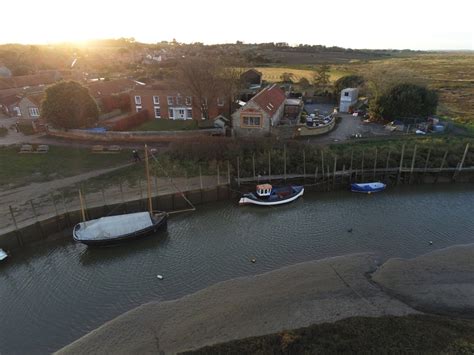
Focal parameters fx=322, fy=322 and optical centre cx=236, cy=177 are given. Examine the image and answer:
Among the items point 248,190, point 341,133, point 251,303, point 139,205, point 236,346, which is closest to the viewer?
point 236,346

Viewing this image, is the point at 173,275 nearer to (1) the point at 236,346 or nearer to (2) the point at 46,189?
(1) the point at 236,346

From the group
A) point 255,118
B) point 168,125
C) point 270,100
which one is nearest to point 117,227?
point 255,118

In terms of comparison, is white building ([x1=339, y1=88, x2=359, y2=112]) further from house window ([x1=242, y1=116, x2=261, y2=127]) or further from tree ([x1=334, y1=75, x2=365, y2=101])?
house window ([x1=242, y1=116, x2=261, y2=127])

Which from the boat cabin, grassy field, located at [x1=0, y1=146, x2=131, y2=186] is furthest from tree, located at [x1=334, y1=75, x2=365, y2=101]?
grassy field, located at [x1=0, y1=146, x2=131, y2=186]

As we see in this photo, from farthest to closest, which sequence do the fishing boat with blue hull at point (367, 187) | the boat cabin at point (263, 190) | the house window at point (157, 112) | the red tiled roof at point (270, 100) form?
the house window at point (157, 112) → the red tiled roof at point (270, 100) → the fishing boat with blue hull at point (367, 187) → the boat cabin at point (263, 190)

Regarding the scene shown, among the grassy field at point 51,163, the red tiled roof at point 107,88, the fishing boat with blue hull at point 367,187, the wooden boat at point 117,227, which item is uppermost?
the red tiled roof at point 107,88

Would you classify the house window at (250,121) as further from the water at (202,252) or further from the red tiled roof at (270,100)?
the water at (202,252)

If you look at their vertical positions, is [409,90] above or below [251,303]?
above

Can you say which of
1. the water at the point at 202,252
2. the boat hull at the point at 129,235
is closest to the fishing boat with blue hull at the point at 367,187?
the water at the point at 202,252

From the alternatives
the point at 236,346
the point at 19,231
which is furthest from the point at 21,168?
the point at 236,346
